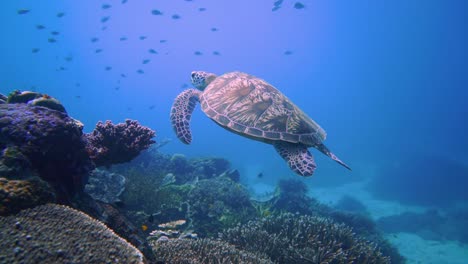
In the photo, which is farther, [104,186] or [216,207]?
[216,207]

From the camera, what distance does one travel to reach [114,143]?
529 centimetres

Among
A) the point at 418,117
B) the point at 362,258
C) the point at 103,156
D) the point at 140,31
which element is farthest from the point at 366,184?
the point at 140,31

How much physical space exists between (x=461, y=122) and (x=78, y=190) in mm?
99818

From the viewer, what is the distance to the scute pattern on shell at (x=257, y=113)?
674 centimetres

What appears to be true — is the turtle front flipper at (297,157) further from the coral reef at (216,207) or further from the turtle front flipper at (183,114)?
the coral reef at (216,207)

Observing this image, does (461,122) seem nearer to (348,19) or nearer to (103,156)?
(348,19)

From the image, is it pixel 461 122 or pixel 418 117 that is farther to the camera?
pixel 418 117

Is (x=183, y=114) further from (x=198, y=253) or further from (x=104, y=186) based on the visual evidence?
(x=198, y=253)

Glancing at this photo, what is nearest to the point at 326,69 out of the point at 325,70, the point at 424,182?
the point at 325,70

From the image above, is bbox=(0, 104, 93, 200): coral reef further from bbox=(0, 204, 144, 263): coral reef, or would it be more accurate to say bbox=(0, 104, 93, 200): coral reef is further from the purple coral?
the purple coral

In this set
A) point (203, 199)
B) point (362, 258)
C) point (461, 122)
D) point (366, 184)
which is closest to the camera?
point (362, 258)

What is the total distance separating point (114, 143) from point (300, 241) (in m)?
4.96

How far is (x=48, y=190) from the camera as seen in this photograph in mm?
2875

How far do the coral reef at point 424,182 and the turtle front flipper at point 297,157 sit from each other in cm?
2531
